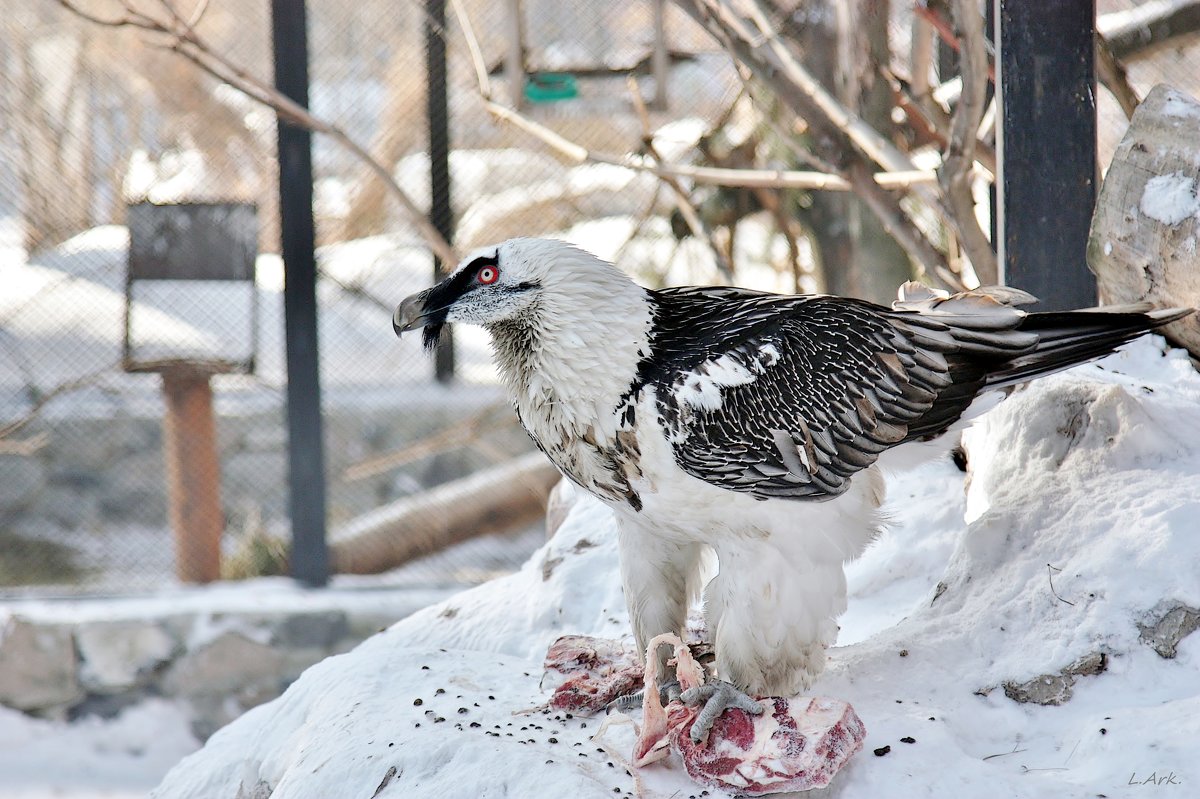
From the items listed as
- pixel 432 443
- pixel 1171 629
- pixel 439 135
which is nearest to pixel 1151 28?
pixel 439 135

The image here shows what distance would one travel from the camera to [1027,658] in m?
2.06

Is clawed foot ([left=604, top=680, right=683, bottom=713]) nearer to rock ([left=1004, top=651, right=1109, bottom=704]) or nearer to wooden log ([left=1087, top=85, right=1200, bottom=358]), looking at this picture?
rock ([left=1004, top=651, right=1109, bottom=704])

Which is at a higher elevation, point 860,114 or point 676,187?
point 860,114

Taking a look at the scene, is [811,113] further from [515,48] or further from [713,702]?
[713,702]

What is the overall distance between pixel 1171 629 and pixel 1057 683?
0.22m

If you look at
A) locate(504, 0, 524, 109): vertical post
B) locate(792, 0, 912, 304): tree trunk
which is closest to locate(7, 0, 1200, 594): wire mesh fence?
locate(792, 0, 912, 304): tree trunk

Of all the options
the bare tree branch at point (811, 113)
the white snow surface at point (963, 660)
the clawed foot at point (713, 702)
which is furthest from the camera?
the bare tree branch at point (811, 113)

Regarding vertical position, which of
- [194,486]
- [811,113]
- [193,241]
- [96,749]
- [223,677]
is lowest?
[96,749]

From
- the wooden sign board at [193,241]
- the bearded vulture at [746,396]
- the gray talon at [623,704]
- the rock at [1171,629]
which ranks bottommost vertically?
the gray talon at [623,704]

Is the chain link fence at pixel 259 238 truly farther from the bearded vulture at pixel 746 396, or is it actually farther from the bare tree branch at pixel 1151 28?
the bearded vulture at pixel 746 396

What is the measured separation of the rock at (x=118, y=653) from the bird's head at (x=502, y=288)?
2532 millimetres

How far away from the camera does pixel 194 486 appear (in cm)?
436

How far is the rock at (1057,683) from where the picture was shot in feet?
6.53
